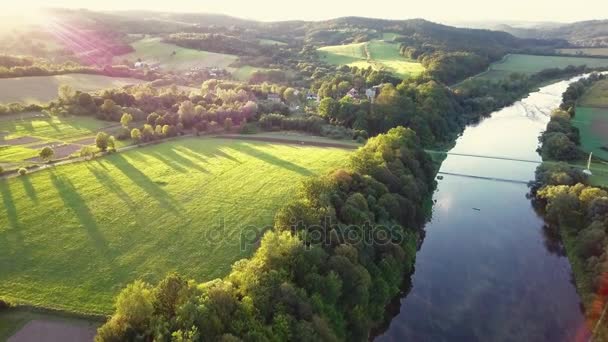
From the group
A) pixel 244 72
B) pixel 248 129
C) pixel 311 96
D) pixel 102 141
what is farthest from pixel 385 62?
pixel 102 141

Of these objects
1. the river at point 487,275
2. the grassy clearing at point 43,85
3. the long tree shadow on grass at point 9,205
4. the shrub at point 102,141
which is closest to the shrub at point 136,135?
the shrub at point 102,141

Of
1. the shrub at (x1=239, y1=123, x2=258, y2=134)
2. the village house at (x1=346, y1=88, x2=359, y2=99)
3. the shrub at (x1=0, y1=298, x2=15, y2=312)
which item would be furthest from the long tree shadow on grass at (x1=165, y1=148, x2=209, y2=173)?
the village house at (x1=346, y1=88, x2=359, y2=99)

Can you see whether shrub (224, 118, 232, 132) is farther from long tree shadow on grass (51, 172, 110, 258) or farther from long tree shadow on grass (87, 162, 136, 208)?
long tree shadow on grass (51, 172, 110, 258)

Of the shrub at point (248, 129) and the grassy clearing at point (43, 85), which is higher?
the grassy clearing at point (43, 85)

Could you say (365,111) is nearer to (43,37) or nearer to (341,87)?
(341,87)

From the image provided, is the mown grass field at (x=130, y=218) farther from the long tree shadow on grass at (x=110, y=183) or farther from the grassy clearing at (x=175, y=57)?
the grassy clearing at (x=175, y=57)
